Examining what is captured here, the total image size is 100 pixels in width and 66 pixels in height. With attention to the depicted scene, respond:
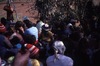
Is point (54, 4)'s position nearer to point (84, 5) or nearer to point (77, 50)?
point (84, 5)

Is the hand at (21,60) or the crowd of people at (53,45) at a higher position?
the hand at (21,60)

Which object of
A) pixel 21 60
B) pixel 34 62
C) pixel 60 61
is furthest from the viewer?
pixel 60 61

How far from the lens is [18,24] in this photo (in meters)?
7.97

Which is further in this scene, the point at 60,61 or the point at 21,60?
the point at 60,61

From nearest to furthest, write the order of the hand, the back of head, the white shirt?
the hand
the back of head
the white shirt

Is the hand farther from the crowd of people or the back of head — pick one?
the back of head

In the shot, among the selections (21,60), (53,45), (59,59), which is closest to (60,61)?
(59,59)

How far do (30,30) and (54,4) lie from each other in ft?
13.5

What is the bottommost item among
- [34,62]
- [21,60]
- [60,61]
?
[60,61]

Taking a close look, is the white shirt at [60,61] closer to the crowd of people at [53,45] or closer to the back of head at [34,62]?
the crowd of people at [53,45]

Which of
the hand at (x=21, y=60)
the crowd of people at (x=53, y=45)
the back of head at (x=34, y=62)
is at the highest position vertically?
the hand at (x=21, y=60)

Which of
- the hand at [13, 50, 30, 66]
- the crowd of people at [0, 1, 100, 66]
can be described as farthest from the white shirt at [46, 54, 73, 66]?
the hand at [13, 50, 30, 66]

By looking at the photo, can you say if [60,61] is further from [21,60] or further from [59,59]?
[21,60]

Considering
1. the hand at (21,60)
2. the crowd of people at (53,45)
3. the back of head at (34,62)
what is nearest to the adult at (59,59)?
the crowd of people at (53,45)
